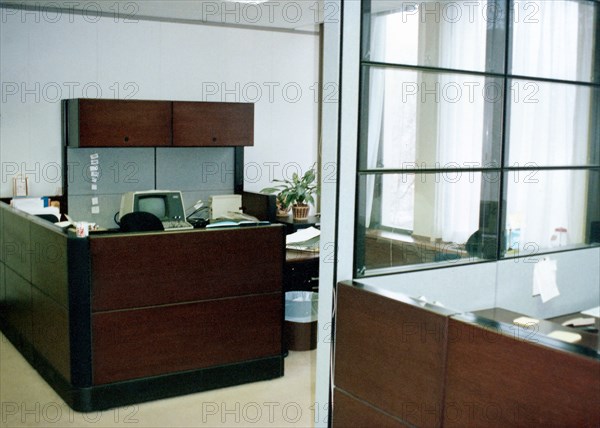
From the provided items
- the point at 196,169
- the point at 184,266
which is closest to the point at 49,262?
the point at 184,266

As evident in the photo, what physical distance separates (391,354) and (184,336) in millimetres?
2079

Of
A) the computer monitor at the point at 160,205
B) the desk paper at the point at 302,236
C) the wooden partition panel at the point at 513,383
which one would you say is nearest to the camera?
the wooden partition panel at the point at 513,383

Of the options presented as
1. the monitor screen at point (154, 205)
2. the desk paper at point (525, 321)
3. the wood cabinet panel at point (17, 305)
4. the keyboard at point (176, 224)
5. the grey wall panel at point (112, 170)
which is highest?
the grey wall panel at point (112, 170)

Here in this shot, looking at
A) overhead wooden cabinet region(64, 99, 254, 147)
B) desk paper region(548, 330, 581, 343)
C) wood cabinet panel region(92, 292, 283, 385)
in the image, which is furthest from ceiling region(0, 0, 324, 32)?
desk paper region(548, 330, 581, 343)

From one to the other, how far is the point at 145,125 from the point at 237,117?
911mm

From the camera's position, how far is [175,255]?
406cm

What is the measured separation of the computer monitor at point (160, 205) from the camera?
19.7ft

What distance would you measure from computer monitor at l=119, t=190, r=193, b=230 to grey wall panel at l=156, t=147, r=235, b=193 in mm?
403

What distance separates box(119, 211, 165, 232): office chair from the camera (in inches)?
208

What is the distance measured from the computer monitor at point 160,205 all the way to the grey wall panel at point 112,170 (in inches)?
8.9

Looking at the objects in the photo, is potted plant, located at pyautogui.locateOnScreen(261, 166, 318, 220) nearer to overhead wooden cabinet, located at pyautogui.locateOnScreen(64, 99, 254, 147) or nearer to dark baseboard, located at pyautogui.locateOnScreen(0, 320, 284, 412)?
Result: overhead wooden cabinet, located at pyautogui.locateOnScreen(64, 99, 254, 147)

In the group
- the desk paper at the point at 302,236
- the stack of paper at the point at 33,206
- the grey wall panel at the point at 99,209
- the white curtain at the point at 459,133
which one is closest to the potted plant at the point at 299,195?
the desk paper at the point at 302,236

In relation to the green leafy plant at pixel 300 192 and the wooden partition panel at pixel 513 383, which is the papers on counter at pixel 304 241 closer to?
the green leafy plant at pixel 300 192

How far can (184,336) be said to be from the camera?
163 inches
